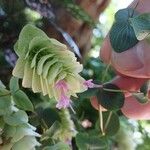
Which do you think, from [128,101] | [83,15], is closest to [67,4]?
[83,15]

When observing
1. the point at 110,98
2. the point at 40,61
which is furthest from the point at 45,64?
the point at 110,98

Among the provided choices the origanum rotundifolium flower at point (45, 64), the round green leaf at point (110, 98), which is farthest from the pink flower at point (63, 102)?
the round green leaf at point (110, 98)

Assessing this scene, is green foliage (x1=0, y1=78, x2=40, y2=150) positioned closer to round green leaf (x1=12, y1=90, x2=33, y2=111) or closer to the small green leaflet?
round green leaf (x1=12, y1=90, x2=33, y2=111)

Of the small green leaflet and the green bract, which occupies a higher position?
the green bract

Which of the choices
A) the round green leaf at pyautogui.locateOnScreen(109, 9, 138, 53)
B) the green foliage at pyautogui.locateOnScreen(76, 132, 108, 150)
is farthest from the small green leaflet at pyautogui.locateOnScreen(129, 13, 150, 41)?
the green foliage at pyautogui.locateOnScreen(76, 132, 108, 150)

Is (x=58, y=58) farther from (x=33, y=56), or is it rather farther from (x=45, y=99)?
(x=45, y=99)

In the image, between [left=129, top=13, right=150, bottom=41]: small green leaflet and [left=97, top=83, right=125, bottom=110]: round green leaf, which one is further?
[left=97, top=83, right=125, bottom=110]: round green leaf
